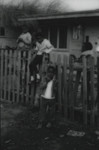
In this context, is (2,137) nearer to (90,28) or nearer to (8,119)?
(8,119)

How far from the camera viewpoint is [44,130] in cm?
522

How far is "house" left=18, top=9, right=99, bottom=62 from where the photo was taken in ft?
42.3

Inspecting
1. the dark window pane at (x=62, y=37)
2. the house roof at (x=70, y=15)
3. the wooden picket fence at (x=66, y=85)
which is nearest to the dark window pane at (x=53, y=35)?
the dark window pane at (x=62, y=37)

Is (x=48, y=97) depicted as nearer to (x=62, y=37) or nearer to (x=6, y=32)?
(x=62, y=37)

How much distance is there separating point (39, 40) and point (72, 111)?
2.70m

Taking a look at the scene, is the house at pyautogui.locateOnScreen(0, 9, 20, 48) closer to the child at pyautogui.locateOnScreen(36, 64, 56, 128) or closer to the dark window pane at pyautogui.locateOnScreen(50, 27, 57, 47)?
the dark window pane at pyautogui.locateOnScreen(50, 27, 57, 47)

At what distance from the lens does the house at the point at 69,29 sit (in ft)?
42.3

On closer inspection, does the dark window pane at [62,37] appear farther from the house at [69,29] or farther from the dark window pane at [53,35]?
the dark window pane at [53,35]

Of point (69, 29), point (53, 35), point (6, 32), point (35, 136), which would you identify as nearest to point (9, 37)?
point (6, 32)

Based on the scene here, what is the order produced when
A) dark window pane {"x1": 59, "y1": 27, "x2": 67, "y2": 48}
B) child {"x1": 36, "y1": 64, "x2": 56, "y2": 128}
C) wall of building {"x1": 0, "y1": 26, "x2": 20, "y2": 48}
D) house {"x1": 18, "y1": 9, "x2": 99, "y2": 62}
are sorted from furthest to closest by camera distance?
1. wall of building {"x1": 0, "y1": 26, "x2": 20, "y2": 48}
2. dark window pane {"x1": 59, "y1": 27, "x2": 67, "y2": 48}
3. house {"x1": 18, "y1": 9, "x2": 99, "y2": 62}
4. child {"x1": 36, "y1": 64, "x2": 56, "y2": 128}

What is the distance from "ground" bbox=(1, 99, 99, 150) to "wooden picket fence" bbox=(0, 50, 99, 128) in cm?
40

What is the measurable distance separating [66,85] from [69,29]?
864 centimetres

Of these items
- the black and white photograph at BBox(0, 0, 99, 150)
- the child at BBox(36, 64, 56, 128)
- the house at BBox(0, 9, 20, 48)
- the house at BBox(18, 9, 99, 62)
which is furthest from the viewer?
the house at BBox(0, 9, 20, 48)

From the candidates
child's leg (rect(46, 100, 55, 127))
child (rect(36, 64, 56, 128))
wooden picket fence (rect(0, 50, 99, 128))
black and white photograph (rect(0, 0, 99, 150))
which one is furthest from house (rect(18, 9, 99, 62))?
child's leg (rect(46, 100, 55, 127))
